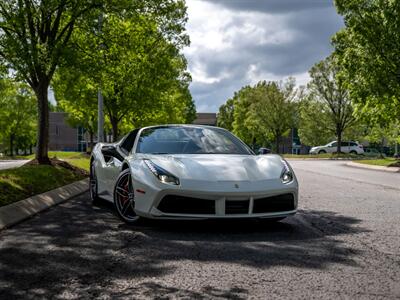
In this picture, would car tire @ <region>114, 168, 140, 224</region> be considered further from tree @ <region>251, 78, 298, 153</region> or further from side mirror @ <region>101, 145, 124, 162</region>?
tree @ <region>251, 78, 298, 153</region>

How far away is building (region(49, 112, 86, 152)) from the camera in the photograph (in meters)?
106

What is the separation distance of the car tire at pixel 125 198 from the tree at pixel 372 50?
68.8 feet

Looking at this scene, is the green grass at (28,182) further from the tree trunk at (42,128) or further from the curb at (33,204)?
the tree trunk at (42,128)

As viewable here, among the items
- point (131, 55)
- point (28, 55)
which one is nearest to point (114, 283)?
point (28, 55)

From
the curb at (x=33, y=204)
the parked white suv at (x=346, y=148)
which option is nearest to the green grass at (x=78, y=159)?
the curb at (x=33, y=204)

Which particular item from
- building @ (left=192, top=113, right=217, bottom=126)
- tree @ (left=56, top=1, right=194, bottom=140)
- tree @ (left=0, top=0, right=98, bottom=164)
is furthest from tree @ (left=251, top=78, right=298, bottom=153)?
building @ (left=192, top=113, right=217, bottom=126)

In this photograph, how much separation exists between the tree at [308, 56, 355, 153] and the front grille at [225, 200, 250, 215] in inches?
1890

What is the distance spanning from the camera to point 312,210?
802 centimetres

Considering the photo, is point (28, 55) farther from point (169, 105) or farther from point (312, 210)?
point (169, 105)

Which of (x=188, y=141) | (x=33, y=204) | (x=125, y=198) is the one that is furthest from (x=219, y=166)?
(x=33, y=204)

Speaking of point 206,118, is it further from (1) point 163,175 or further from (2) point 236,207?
(2) point 236,207

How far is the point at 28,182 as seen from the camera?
1045 cm

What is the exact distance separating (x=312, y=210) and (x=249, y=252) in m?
3.49

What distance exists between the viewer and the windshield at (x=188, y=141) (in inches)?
272
